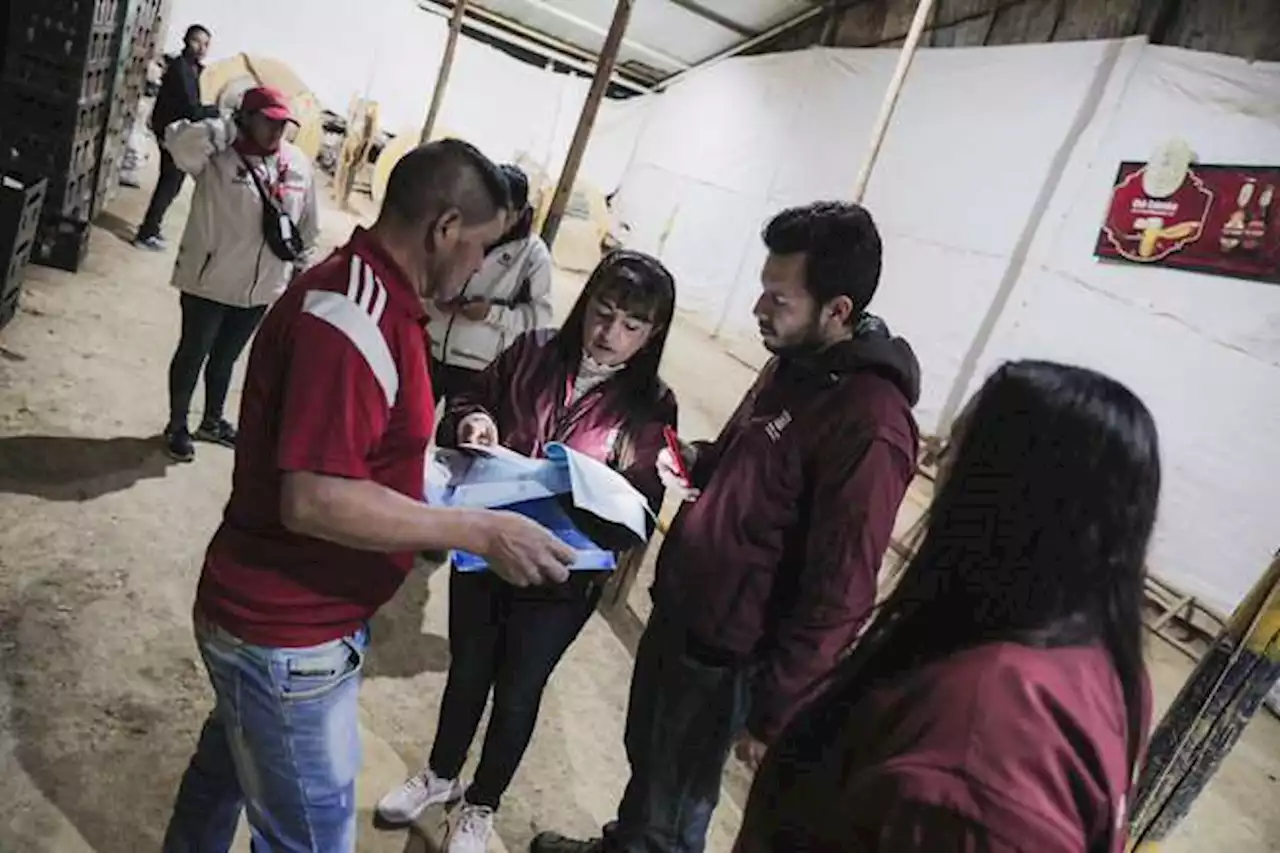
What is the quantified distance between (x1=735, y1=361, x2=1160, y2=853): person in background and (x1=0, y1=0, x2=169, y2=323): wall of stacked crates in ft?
14.7

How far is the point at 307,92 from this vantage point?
535 inches

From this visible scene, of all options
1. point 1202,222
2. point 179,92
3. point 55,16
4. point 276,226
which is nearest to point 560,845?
point 276,226

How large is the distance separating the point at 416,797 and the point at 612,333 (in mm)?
1337

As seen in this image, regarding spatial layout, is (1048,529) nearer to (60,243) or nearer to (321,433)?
(321,433)

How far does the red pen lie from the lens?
202 centimetres

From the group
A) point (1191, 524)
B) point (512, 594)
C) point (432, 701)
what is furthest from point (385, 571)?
point (1191, 524)

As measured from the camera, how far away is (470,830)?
211 centimetres

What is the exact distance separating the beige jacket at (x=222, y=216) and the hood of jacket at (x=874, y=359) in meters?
2.57

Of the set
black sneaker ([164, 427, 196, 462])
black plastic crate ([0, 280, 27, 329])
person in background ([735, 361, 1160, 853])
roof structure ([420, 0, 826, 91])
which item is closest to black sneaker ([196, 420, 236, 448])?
black sneaker ([164, 427, 196, 462])

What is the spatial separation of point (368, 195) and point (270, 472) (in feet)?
44.6

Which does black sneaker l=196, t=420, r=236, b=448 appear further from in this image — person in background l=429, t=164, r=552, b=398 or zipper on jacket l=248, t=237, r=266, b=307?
person in background l=429, t=164, r=552, b=398

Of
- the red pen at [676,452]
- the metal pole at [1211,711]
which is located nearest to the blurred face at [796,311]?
the red pen at [676,452]

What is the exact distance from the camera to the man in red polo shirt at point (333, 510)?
3.69 ft

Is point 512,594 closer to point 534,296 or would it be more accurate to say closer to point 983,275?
point 534,296
